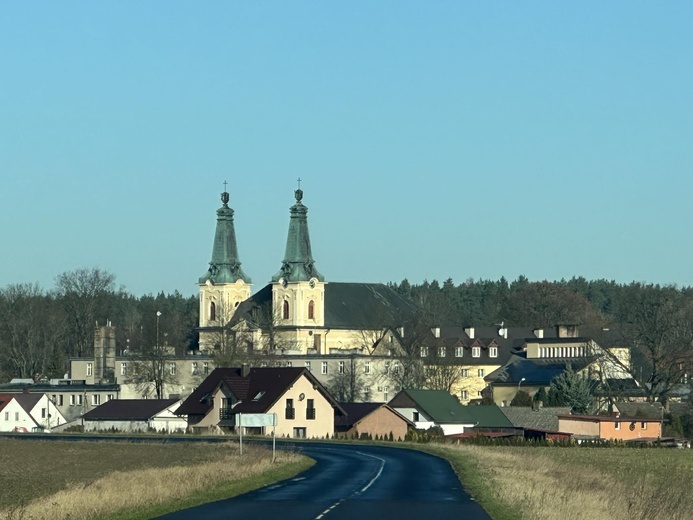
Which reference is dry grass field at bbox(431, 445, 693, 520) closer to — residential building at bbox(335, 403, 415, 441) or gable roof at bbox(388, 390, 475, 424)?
residential building at bbox(335, 403, 415, 441)

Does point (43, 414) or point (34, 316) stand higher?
point (34, 316)

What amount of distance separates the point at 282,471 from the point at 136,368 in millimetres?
83612

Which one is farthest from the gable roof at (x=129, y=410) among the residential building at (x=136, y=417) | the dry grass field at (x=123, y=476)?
the dry grass field at (x=123, y=476)

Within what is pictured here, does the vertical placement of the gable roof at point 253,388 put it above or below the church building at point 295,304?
below

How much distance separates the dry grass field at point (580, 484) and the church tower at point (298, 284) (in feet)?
254

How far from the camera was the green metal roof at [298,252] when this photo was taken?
529 feet

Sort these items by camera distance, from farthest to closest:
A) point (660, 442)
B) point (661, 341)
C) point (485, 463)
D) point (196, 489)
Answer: point (661, 341), point (660, 442), point (485, 463), point (196, 489)

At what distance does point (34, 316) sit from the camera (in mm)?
162125

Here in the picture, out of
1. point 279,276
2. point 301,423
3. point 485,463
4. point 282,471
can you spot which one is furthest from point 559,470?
point 279,276

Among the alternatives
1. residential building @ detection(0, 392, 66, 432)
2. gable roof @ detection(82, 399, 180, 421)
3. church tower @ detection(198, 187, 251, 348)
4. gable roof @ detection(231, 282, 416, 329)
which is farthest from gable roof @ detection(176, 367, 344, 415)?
church tower @ detection(198, 187, 251, 348)

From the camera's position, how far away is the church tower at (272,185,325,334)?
522ft

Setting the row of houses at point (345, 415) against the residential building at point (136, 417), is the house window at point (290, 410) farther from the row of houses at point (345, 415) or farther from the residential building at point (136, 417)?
the residential building at point (136, 417)

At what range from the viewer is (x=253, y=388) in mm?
112188

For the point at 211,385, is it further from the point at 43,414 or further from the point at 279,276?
the point at 279,276
